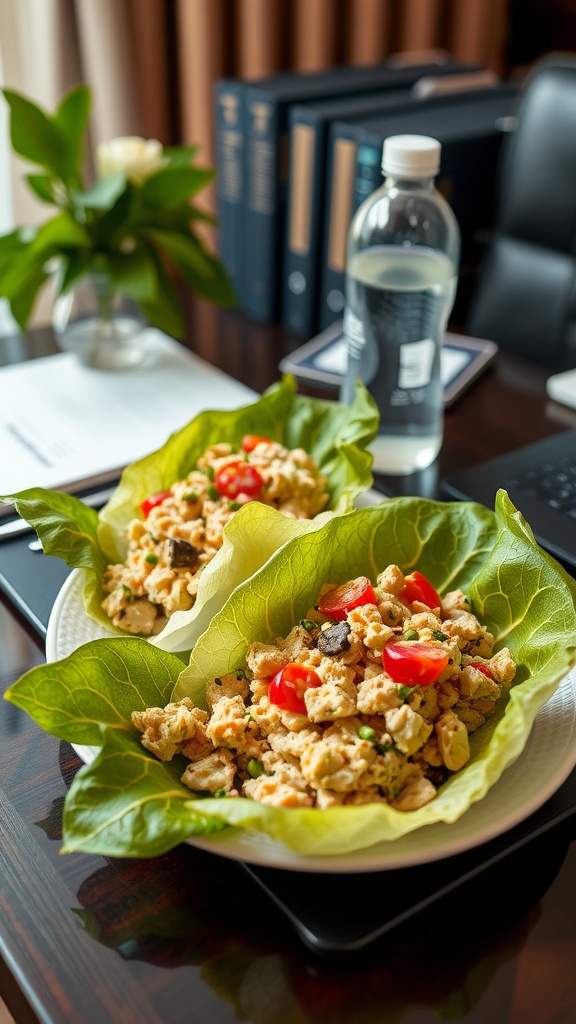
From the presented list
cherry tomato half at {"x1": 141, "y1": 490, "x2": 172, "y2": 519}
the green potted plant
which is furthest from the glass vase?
cherry tomato half at {"x1": 141, "y1": 490, "x2": 172, "y2": 519}

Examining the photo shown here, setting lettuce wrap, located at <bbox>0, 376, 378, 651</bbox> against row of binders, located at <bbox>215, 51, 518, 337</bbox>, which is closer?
lettuce wrap, located at <bbox>0, 376, 378, 651</bbox>

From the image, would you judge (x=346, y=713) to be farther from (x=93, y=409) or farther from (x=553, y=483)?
(x=93, y=409)

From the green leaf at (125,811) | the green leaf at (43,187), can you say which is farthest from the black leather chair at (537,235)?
the green leaf at (125,811)

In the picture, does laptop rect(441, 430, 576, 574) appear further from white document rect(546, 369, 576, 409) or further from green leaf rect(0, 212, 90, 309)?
green leaf rect(0, 212, 90, 309)

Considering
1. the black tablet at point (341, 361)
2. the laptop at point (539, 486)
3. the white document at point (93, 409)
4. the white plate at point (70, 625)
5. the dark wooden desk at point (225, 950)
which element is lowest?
the white document at point (93, 409)

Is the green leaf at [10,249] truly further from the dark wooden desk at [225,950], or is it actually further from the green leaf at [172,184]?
the dark wooden desk at [225,950]

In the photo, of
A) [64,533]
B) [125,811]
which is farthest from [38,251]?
[125,811]
